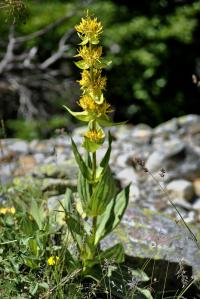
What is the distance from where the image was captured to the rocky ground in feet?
12.2

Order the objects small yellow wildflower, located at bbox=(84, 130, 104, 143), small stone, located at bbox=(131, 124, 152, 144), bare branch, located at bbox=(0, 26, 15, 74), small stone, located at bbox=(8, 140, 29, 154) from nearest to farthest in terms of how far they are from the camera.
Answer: small yellow wildflower, located at bbox=(84, 130, 104, 143), small stone, located at bbox=(8, 140, 29, 154), small stone, located at bbox=(131, 124, 152, 144), bare branch, located at bbox=(0, 26, 15, 74)

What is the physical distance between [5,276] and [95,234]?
54cm

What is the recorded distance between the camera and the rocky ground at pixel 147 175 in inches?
146

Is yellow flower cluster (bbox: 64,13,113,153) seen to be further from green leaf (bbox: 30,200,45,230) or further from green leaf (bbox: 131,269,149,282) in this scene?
green leaf (bbox: 131,269,149,282)

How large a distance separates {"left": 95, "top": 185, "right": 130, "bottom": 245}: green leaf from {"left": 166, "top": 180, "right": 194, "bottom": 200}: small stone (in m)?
2.37

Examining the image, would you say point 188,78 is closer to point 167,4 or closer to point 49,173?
point 167,4

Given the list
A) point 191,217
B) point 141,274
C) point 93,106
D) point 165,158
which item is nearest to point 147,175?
point 165,158

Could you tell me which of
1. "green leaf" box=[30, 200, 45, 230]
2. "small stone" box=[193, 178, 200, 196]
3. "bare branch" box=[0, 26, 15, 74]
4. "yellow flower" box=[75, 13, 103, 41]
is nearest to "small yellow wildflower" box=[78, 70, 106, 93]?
"yellow flower" box=[75, 13, 103, 41]

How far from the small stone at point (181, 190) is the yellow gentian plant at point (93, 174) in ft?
7.48

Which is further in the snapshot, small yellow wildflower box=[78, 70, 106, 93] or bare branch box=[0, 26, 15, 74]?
bare branch box=[0, 26, 15, 74]

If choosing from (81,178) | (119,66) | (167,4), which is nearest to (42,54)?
(119,66)

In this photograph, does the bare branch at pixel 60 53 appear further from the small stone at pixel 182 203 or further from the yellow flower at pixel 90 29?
the yellow flower at pixel 90 29

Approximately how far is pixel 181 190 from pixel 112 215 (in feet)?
7.93

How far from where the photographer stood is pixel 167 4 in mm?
8773
